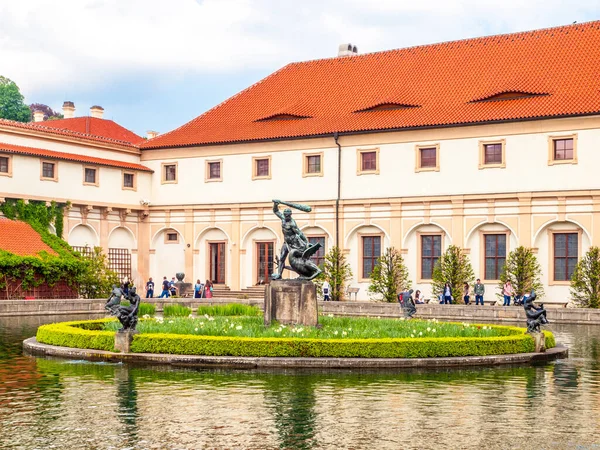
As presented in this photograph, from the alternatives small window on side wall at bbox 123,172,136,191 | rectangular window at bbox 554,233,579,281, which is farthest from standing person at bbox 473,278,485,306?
small window on side wall at bbox 123,172,136,191

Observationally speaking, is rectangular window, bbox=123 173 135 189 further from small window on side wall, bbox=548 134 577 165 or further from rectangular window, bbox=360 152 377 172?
small window on side wall, bbox=548 134 577 165

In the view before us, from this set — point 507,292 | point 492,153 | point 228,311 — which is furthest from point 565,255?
point 228,311

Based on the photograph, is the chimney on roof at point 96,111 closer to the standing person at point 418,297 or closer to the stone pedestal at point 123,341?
A: the standing person at point 418,297

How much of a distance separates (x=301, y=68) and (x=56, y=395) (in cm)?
4620

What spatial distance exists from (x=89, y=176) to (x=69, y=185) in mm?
1712

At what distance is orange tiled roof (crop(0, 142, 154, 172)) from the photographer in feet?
168

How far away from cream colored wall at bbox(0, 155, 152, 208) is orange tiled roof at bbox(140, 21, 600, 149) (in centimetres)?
295

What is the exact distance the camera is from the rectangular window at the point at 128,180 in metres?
57.8

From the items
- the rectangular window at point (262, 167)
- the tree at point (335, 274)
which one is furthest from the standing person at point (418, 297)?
the rectangular window at point (262, 167)

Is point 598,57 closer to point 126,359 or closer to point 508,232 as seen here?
point 508,232

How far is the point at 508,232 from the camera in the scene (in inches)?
1939

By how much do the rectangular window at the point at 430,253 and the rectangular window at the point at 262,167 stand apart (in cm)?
984

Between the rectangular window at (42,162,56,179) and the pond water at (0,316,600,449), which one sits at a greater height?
the rectangular window at (42,162,56,179)

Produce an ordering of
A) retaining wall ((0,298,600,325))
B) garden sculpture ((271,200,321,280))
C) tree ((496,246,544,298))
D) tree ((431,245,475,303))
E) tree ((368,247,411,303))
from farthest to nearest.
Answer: tree ((368,247,411,303))
tree ((431,245,475,303))
tree ((496,246,544,298))
retaining wall ((0,298,600,325))
garden sculpture ((271,200,321,280))
